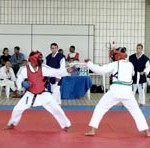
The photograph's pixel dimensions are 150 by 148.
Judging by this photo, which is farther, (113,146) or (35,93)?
(35,93)

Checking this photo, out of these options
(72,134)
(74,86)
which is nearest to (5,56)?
(74,86)

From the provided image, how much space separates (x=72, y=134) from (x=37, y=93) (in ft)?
3.01

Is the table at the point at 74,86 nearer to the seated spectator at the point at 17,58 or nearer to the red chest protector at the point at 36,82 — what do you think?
the seated spectator at the point at 17,58

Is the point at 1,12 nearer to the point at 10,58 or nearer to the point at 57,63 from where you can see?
the point at 10,58

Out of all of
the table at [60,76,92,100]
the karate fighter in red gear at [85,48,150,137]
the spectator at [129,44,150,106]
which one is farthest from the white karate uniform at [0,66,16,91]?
the karate fighter in red gear at [85,48,150,137]

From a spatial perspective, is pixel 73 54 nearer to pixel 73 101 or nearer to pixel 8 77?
pixel 8 77

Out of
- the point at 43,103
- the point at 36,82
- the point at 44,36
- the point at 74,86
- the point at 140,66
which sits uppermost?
the point at 44,36

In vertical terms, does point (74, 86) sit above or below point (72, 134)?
above

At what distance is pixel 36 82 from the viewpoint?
7.71 m

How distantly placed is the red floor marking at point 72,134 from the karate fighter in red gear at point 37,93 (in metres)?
0.30

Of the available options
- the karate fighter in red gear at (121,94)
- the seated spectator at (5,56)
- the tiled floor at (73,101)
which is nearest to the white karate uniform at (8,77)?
the tiled floor at (73,101)

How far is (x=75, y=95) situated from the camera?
13.1m

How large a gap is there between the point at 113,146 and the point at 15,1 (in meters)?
10.2

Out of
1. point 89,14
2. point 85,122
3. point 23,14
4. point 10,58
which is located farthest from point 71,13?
point 85,122
